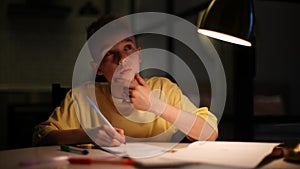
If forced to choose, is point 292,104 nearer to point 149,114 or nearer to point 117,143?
point 149,114

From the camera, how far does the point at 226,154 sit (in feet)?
2.67

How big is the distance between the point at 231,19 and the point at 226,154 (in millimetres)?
322

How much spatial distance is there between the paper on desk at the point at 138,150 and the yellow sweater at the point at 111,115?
28 cm

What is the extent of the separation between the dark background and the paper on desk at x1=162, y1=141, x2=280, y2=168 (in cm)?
127

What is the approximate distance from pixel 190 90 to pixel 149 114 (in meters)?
1.27

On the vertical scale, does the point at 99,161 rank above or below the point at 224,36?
below

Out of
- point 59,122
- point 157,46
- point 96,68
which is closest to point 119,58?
point 96,68

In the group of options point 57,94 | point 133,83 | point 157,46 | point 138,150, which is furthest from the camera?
point 157,46

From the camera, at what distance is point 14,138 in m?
3.15

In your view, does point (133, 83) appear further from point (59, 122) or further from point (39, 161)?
point (39, 161)

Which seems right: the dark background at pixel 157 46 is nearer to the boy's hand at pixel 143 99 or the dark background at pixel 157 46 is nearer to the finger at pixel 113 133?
the boy's hand at pixel 143 99

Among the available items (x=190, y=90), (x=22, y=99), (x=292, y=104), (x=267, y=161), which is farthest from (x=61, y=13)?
(x=267, y=161)

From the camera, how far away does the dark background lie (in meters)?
2.49

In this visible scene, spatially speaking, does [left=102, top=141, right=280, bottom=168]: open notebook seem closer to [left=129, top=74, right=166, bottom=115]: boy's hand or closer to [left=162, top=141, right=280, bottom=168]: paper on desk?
[left=162, top=141, right=280, bottom=168]: paper on desk
